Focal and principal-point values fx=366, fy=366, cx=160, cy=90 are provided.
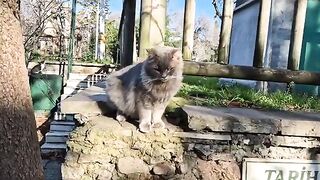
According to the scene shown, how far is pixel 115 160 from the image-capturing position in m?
2.18

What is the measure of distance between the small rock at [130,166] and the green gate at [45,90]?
647cm

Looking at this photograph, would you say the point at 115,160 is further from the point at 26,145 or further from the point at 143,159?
the point at 26,145

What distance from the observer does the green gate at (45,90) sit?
8.38 m

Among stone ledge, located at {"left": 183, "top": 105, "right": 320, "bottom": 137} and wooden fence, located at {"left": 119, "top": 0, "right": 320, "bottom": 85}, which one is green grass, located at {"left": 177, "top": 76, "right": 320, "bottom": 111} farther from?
stone ledge, located at {"left": 183, "top": 105, "right": 320, "bottom": 137}

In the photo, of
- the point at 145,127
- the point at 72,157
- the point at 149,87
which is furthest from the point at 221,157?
the point at 72,157

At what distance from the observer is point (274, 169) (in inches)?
90.8

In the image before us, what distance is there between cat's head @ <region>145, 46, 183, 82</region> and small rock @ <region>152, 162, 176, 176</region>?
0.52 metres

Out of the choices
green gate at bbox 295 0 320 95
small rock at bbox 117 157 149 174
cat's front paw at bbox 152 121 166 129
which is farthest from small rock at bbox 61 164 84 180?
green gate at bbox 295 0 320 95

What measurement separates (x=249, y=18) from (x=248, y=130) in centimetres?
346

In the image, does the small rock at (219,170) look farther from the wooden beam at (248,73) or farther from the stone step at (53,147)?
the stone step at (53,147)

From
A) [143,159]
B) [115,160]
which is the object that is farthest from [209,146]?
[115,160]

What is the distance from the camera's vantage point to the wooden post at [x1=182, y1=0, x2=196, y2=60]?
2.68 meters

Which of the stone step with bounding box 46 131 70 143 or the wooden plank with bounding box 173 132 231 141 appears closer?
the wooden plank with bounding box 173 132 231 141

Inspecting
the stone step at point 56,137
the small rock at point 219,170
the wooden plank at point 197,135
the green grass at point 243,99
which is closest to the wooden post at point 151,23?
the green grass at point 243,99
